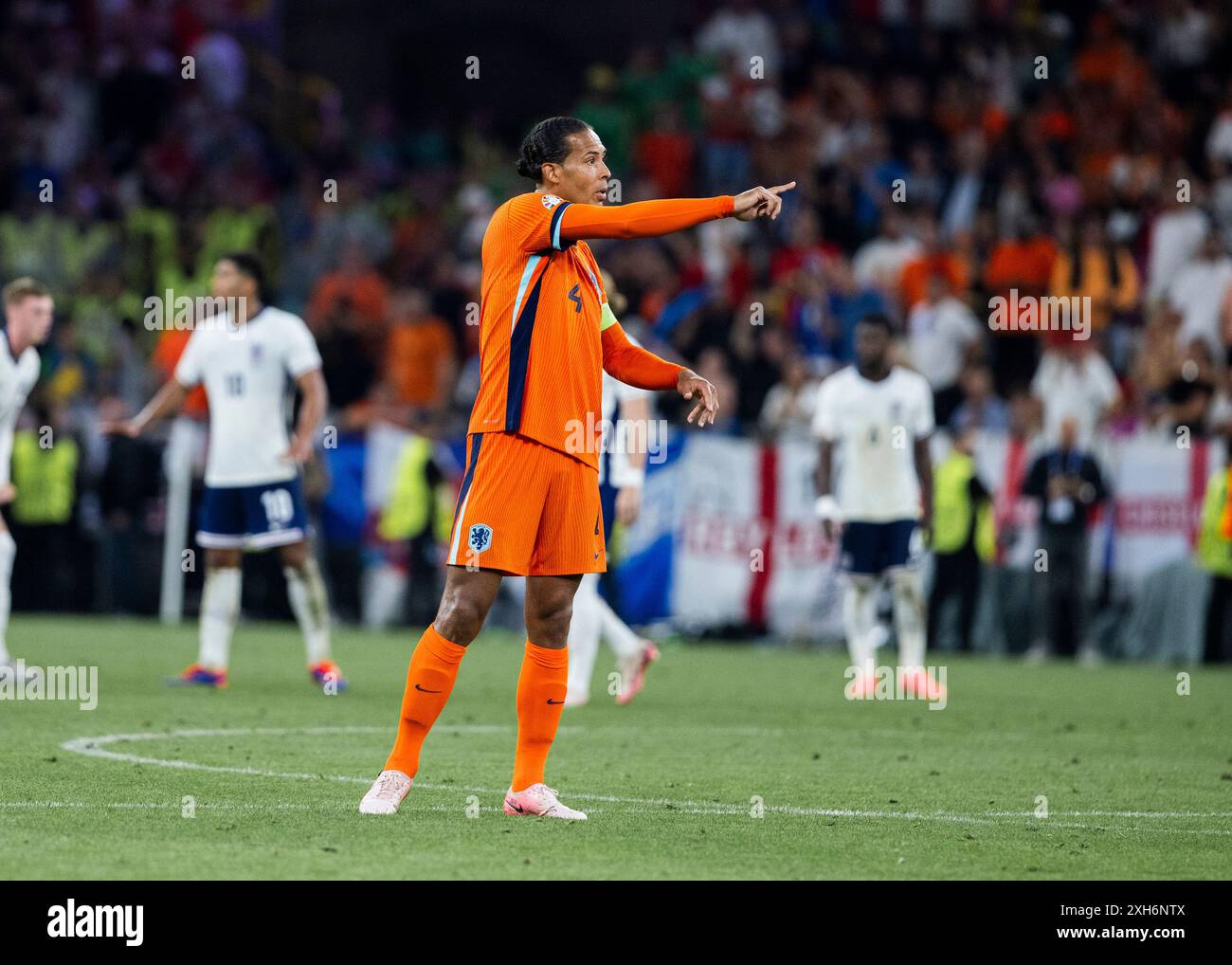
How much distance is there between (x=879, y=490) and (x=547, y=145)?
729cm

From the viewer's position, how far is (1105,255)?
19.9 meters

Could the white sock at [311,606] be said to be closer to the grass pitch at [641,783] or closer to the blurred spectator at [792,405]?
the grass pitch at [641,783]

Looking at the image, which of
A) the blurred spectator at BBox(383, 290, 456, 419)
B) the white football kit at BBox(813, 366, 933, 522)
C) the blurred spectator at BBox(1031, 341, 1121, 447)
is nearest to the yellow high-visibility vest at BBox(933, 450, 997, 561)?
the blurred spectator at BBox(1031, 341, 1121, 447)

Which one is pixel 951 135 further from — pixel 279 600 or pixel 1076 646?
pixel 279 600

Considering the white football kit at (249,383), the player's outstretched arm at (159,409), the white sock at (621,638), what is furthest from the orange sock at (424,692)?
the white football kit at (249,383)

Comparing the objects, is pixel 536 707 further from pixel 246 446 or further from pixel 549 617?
pixel 246 446

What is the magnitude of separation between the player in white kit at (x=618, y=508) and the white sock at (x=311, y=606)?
1.80 metres

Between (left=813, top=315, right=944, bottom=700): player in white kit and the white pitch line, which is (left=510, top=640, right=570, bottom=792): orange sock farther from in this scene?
(left=813, top=315, right=944, bottom=700): player in white kit

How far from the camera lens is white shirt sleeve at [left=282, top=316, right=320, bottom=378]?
13570 millimetres

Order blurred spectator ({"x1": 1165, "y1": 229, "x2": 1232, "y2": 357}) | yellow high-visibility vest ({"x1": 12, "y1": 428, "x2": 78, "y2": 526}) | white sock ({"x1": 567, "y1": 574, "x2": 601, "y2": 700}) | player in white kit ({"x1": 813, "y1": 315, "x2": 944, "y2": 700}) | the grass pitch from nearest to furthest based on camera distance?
the grass pitch → white sock ({"x1": 567, "y1": 574, "x2": 601, "y2": 700}) → player in white kit ({"x1": 813, "y1": 315, "x2": 944, "y2": 700}) → blurred spectator ({"x1": 1165, "y1": 229, "x2": 1232, "y2": 357}) → yellow high-visibility vest ({"x1": 12, "y1": 428, "x2": 78, "y2": 526})

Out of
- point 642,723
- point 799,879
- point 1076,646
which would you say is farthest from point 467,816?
point 1076,646

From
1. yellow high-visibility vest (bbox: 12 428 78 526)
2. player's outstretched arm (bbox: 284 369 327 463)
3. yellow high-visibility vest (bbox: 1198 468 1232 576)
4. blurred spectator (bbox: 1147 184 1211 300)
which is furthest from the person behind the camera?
yellow high-visibility vest (bbox: 12 428 78 526)

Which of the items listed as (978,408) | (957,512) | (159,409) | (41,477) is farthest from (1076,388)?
(41,477)

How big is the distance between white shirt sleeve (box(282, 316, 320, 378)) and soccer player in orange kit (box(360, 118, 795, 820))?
600 cm
